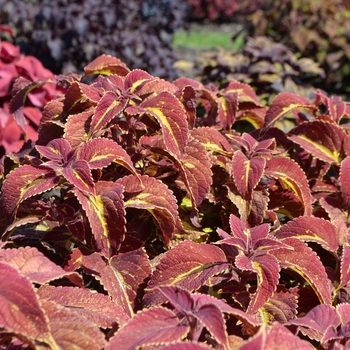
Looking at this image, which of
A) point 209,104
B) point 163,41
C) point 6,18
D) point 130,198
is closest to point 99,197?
point 130,198

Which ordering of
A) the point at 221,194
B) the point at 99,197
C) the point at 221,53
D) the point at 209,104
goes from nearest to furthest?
the point at 99,197 → the point at 221,194 → the point at 209,104 → the point at 221,53

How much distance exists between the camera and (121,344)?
2.93 ft

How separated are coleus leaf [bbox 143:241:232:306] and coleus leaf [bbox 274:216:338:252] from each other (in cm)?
20

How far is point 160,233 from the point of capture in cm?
140

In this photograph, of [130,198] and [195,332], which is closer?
[195,332]

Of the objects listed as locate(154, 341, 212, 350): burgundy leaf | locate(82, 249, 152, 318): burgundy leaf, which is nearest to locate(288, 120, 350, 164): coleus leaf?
locate(82, 249, 152, 318): burgundy leaf

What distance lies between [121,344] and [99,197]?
0.39 meters

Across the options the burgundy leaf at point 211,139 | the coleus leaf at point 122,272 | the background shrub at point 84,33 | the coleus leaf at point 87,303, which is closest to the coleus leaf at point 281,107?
the burgundy leaf at point 211,139

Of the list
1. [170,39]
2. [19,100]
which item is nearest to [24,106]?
[19,100]

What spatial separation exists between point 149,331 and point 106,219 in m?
0.33

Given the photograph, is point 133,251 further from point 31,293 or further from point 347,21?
point 347,21

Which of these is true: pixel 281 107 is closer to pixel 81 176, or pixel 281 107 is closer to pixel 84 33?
pixel 81 176

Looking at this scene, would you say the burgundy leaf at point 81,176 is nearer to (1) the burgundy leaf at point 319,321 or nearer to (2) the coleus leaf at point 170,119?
(2) the coleus leaf at point 170,119

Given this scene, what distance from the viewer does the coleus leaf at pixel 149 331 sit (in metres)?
0.88
